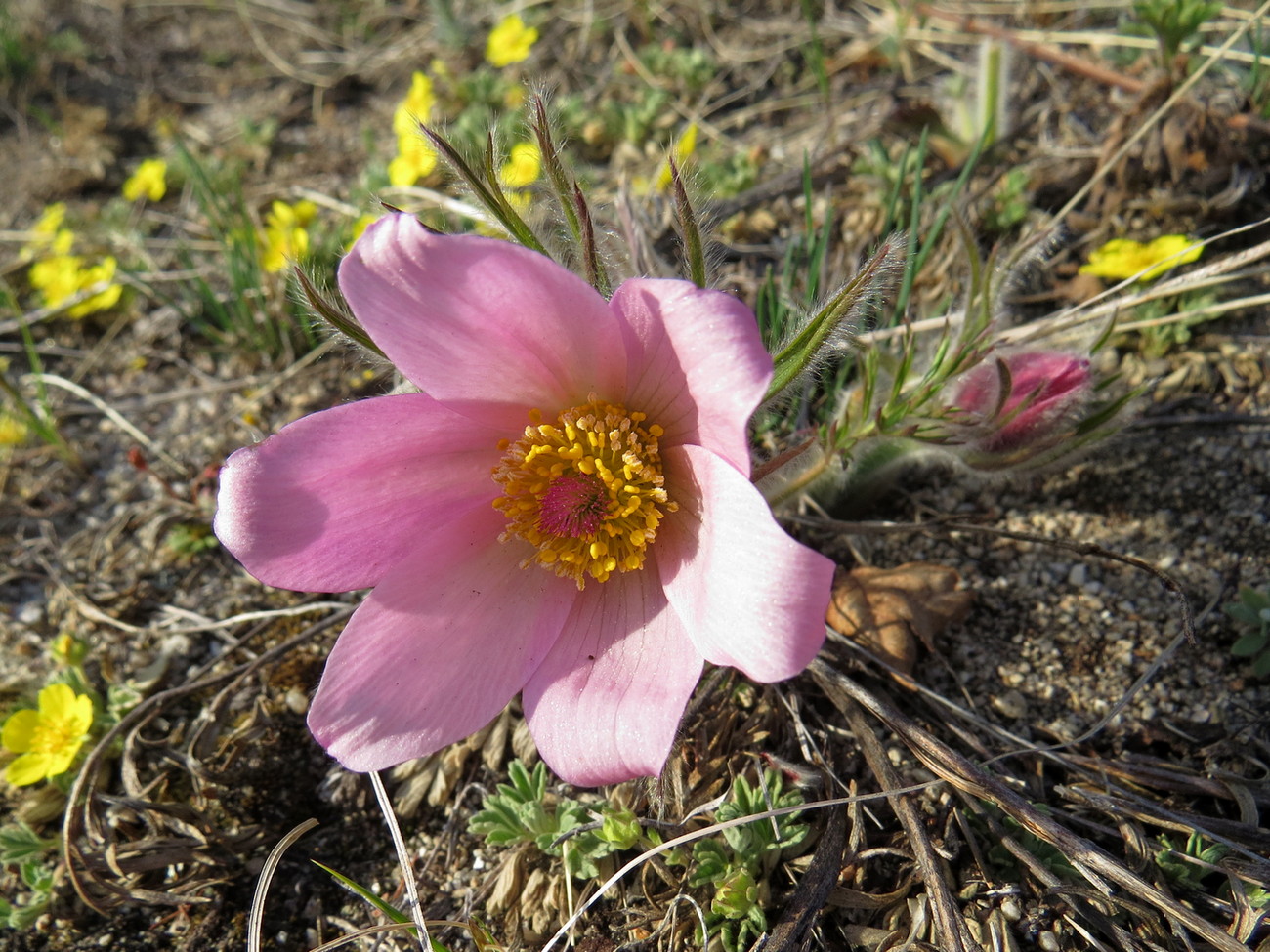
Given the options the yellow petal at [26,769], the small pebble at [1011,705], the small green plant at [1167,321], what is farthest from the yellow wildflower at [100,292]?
the small green plant at [1167,321]

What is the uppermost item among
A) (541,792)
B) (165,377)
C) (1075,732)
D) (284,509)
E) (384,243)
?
(384,243)

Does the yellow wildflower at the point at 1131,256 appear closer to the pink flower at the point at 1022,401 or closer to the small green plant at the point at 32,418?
the pink flower at the point at 1022,401

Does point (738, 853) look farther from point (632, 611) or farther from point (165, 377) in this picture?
point (165, 377)

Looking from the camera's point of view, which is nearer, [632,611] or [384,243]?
[384,243]

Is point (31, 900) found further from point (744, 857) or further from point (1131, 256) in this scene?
point (1131, 256)

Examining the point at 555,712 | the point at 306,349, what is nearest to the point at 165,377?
the point at 306,349

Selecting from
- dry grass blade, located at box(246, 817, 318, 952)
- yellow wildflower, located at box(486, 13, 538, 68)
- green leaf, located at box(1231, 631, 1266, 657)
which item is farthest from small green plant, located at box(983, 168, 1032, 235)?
dry grass blade, located at box(246, 817, 318, 952)

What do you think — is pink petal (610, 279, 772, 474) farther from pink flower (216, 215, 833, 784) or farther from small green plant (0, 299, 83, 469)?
small green plant (0, 299, 83, 469)
